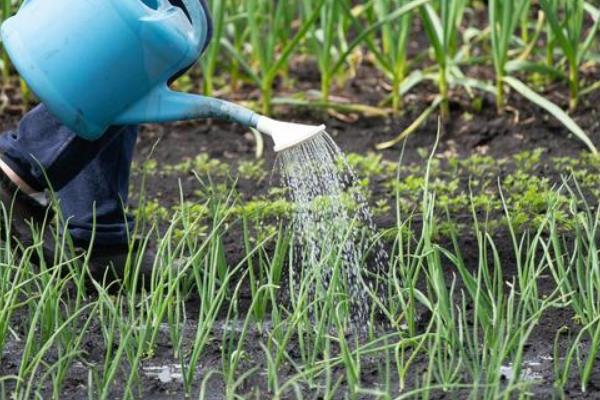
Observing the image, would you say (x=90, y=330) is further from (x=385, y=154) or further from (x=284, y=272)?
(x=385, y=154)

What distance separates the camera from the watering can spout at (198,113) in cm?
259

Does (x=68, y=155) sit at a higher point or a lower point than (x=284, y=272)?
higher

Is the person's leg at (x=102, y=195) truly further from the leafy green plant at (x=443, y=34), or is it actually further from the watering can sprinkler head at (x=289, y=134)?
the leafy green plant at (x=443, y=34)

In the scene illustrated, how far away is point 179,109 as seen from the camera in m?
2.65

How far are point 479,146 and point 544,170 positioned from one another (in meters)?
0.40

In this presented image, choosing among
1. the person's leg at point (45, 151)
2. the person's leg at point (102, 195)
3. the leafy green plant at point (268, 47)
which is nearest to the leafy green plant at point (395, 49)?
the leafy green plant at point (268, 47)

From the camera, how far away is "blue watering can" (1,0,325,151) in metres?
2.58

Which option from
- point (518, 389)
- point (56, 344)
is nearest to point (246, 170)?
point (56, 344)

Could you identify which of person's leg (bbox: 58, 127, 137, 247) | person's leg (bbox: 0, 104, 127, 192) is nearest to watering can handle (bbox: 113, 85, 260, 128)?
person's leg (bbox: 0, 104, 127, 192)

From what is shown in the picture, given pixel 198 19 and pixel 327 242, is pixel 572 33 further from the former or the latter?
pixel 198 19

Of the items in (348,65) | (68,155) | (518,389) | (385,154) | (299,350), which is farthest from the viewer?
(348,65)

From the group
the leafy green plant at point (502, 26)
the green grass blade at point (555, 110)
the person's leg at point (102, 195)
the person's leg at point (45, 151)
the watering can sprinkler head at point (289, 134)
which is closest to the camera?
the watering can sprinkler head at point (289, 134)

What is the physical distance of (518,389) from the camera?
2.44 m

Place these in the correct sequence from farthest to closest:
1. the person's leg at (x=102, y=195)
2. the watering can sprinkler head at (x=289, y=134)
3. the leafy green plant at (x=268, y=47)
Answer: the leafy green plant at (x=268, y=47) → the person's leg at (x=102, y=195) → the watering can sprinkler head at (x=289, y=134)
